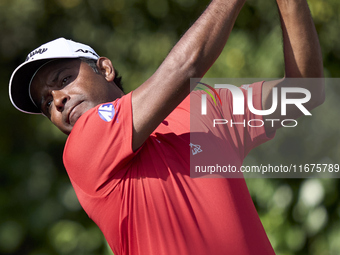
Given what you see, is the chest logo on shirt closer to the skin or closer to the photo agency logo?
the skin

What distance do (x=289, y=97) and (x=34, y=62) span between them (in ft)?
3.49

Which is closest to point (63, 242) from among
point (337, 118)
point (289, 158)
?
point (289, 158)

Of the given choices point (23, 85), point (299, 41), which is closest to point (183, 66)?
point (299, 41)

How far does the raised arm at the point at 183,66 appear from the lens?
1209 millimetres

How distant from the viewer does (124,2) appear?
3.27 meters

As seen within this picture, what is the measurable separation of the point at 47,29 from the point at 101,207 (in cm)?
227

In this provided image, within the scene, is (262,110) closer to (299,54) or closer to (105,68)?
(299,54)

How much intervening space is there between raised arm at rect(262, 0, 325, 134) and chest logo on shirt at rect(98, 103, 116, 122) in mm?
650

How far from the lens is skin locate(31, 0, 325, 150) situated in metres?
1.21

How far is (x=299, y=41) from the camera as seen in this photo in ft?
4.85

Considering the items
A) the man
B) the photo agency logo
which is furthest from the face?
the photo agency logo

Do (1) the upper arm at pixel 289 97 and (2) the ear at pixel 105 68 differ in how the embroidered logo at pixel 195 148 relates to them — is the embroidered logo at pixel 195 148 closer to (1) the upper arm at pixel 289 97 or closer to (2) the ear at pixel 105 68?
(1) the upper arm at pixel 289 97

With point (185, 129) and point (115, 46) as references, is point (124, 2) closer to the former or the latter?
point (115, 46)

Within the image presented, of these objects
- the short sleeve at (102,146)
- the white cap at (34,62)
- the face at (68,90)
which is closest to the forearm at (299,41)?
the short sleeve at (102,146)
